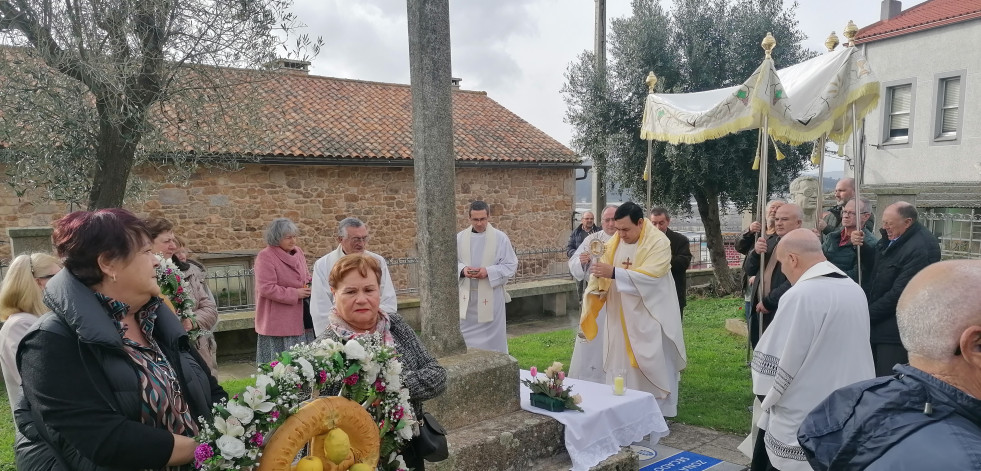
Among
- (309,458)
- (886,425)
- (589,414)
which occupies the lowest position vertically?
(589,414)

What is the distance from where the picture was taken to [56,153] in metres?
6.11

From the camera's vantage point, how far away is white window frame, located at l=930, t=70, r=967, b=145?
1609 cm

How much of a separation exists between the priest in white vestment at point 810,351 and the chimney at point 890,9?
1971cm

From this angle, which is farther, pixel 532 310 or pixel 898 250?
pixel 532 310

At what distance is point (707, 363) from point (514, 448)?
192 inches

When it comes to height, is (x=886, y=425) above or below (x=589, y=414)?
above

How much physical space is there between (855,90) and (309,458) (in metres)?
5.52

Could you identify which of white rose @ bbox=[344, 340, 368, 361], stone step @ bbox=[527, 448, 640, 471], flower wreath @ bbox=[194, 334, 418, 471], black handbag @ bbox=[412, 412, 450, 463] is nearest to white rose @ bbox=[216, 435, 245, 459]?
flower wreath @ bbox=[194, 334, 418, 471]

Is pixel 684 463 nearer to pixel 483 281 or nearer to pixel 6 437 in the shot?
pixel 483 281

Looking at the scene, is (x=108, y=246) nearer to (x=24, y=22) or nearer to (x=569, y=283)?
(x=24, y=22)

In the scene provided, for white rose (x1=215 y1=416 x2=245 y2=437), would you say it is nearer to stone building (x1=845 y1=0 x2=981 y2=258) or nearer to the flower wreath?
the flower wreath

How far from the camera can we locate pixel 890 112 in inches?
706

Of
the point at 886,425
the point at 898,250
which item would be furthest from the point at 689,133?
the point at 886,425

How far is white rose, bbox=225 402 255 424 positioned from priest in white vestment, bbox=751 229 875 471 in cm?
273
